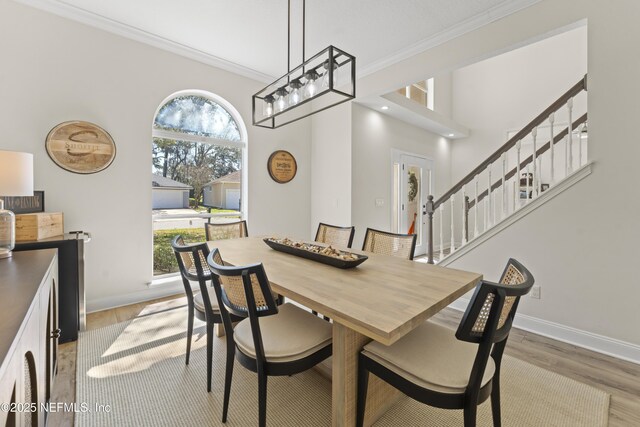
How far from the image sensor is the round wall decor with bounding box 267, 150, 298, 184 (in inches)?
168

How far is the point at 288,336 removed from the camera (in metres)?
1.45

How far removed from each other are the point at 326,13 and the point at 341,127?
170 centimetres

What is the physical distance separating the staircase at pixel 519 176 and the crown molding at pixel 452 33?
0.88 metres

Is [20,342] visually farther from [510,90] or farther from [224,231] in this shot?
[510,90]

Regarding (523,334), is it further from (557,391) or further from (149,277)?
(149,277)

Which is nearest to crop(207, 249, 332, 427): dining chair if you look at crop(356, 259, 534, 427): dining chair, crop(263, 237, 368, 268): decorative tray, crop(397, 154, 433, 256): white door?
crop(356, 259, 534, 427): dining chair

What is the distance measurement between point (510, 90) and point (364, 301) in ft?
21.3

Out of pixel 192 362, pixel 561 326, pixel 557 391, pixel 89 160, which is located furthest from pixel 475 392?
pixel 89 160

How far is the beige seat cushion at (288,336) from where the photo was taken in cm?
135

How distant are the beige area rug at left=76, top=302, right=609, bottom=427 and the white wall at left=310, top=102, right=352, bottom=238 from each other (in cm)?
264

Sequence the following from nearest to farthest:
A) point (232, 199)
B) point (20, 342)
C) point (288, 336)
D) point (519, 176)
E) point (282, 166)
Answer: point (20, 342) < point (288, 336) < point (519, 176) < point (232, 199) < point (282, 166)

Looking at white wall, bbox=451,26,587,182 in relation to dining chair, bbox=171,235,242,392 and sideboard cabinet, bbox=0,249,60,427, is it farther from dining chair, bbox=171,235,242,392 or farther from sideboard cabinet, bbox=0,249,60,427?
sideboard cabinet, bbox=0,249,60,427

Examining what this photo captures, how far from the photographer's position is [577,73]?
5113 millimetres

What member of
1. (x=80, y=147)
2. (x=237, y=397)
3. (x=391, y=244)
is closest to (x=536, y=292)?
(x=391, y=244)
